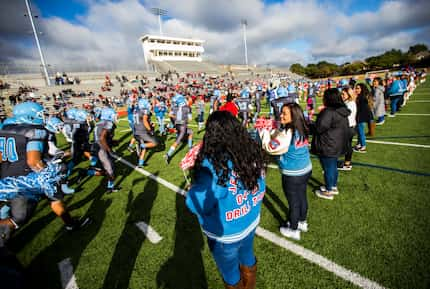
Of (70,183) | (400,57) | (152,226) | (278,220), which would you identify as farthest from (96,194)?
(400,57)

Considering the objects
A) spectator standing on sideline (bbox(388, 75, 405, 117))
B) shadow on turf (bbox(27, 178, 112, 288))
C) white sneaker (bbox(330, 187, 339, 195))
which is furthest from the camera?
spectator standing on sideline (bbox(388, 75, 405, 117))

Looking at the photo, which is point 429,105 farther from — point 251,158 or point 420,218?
point 251,158

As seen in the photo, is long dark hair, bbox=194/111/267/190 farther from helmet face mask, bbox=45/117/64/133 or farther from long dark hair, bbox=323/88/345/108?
helmet face mask, bbox=45/117/64/133

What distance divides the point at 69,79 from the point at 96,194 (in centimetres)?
4003

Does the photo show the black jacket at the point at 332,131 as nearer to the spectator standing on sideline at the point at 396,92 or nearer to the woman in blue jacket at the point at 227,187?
the woman in blue jacket at the point at 227,187

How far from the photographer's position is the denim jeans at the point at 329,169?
3.56m

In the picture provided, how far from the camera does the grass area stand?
2504mm

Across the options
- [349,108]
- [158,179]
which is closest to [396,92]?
[349,108]

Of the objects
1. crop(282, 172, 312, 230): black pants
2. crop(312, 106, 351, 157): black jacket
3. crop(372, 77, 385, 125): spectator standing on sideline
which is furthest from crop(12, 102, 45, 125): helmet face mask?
crop(372, 77, 385, 125): spectator standing on sideline

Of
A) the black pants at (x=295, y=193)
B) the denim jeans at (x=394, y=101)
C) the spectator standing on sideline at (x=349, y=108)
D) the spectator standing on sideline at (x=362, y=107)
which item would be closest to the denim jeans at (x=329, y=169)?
the black pants at (x=295, y=193)

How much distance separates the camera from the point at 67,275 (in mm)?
2857

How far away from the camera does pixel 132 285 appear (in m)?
2.59

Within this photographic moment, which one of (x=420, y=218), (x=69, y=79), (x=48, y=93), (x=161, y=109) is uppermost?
(x=69, y=79)

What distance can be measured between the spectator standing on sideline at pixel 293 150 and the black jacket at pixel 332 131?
0.94 metres
